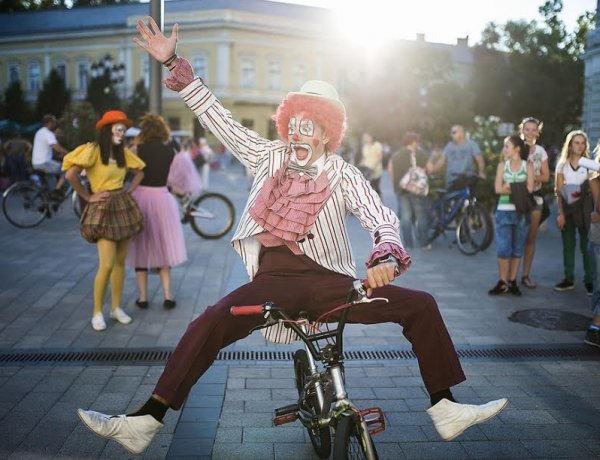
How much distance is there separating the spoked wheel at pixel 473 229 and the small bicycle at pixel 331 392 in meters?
7.43

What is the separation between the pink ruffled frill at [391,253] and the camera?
300 centimetres

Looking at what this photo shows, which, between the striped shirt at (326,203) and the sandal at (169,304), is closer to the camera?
the striped shirt at (326,203)

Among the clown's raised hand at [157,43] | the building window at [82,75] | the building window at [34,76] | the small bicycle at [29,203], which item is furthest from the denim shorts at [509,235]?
the building window at [34,76]

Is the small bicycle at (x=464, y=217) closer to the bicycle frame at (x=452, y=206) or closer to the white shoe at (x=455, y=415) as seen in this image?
the bicycle frame at (x=452, y=206)

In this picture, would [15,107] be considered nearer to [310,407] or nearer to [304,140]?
[304,140]

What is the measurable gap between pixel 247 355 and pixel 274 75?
51415 mm

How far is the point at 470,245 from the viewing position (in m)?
10.8

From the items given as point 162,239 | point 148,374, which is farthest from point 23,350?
point 162,239

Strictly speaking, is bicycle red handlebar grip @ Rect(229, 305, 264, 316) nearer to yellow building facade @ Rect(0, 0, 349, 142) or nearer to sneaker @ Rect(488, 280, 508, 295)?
sneaker @ Rect(488, 280, 508, 295)

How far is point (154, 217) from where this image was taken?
23.6 feet

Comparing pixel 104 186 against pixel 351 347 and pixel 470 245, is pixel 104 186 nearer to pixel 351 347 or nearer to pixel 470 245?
pixel 351 347

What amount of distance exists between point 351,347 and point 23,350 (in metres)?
2.49

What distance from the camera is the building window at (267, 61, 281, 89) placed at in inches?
2175

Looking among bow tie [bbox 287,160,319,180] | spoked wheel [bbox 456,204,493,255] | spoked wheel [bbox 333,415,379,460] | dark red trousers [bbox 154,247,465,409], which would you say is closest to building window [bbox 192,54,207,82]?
spoked wheel [bbox 456,204,493,255]
